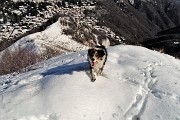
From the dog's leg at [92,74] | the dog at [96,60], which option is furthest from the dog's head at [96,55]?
the dog's leg at [92,74]

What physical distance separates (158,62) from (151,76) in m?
2.90

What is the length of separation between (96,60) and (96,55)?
0.61 feet

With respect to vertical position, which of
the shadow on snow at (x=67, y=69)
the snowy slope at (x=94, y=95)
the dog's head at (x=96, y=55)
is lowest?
the shadow on snow at (x=67, y=69)

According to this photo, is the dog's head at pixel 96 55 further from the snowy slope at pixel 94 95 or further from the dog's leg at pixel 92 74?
the snowy slope at pixel 94 95

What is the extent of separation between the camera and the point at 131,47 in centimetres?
2030

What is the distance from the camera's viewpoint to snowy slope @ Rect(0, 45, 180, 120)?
11.2 metres

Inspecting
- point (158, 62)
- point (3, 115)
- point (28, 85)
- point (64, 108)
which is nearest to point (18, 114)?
point (3, 115)

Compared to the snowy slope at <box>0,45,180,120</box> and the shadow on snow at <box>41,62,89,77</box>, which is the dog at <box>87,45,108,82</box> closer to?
the snowy slope at <box>0,45,180,120</box>

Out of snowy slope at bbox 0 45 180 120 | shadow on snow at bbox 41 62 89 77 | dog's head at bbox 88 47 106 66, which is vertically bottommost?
shadow on snow at bbox 41 62 89 77

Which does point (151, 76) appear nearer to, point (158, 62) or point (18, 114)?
point (158, 62)

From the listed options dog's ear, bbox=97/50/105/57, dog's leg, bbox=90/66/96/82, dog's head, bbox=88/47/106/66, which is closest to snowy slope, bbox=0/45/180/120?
dog's leg, bbox=90/66/96/82

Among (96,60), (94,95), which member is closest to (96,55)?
(96,60)

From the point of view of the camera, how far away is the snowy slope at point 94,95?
1123 cm

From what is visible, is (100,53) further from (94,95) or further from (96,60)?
(94,95)
